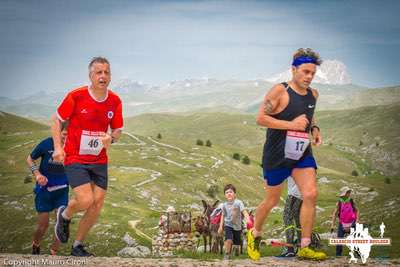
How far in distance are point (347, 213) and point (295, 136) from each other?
A: 8.09 meters

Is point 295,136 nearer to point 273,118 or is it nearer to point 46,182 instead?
point 273,118

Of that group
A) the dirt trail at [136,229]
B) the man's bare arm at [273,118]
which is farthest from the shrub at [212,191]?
the man's bare arm at [273,118]

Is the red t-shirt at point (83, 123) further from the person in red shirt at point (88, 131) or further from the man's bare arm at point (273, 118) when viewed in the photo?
the man's bare arm at point (273, 118)

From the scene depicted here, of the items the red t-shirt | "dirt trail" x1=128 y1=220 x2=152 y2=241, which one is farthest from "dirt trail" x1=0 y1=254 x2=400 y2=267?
"dirt trail" x1=128 y1=220 x2=152 y2=241

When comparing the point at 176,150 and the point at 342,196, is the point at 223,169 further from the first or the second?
the point at 342,196

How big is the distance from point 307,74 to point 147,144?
114 metres

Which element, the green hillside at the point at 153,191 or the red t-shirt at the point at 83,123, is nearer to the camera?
the red t-shirt at the point at 83,123

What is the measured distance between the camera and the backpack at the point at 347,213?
59.1 feet

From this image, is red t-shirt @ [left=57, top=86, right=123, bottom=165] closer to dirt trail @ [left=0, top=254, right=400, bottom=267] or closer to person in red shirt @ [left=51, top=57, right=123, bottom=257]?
person in red shirt @ [left=51, top=57, right=123, bottom=257]

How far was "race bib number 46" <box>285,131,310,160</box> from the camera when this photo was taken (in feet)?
36.1

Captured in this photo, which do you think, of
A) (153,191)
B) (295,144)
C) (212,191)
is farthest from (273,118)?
(212,191)

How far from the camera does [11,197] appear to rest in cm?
5556

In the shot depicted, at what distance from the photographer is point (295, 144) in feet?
36.2

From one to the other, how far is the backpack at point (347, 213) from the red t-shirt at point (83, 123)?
9.52 m
